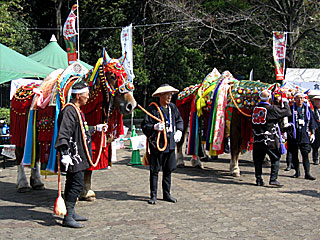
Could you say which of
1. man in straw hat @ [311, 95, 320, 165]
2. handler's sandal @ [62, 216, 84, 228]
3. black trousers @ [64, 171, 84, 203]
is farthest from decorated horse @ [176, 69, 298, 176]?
handler's sandal @ [62, 216, 84, 228]

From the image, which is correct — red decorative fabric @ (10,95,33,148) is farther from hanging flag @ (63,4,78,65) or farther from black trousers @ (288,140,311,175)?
hanging flag @ (63,4,78,65)

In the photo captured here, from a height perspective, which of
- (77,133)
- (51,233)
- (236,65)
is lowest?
(51,233)

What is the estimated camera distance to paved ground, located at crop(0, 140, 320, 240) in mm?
4957

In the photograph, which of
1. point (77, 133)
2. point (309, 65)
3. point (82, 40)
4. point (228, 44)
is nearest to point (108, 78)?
point (77, 133)

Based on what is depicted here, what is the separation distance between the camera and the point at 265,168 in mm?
9852

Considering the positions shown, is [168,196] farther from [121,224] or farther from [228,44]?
[228,44]

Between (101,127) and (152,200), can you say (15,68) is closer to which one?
(101,127)

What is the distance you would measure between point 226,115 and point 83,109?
144 inches

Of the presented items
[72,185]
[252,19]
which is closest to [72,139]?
[72,185]

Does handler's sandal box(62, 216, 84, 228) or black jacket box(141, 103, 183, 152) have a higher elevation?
black jacket box(141, 103, 183, 152)

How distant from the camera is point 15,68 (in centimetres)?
1195

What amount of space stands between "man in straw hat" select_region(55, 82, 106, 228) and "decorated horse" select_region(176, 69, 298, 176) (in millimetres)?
3956

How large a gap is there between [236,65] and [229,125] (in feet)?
46.5

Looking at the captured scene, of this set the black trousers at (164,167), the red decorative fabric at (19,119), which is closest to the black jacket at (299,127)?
the black trousers at (164,167)
